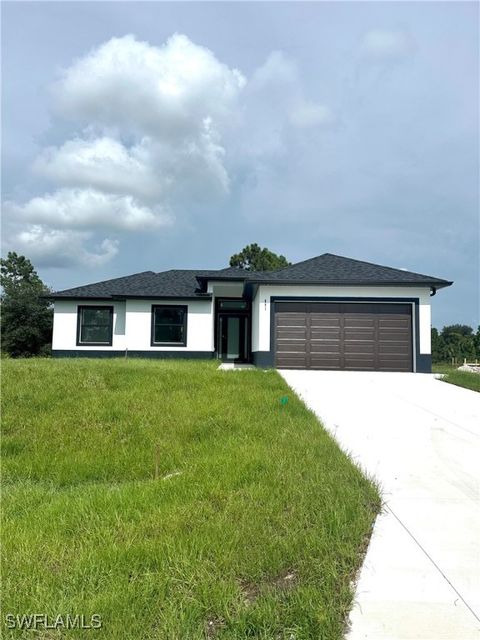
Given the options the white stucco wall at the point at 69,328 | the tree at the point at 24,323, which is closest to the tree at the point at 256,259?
the tree at the point at 24,323

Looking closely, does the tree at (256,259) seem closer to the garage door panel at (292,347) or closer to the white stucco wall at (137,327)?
the white stucco wall at (137,327)

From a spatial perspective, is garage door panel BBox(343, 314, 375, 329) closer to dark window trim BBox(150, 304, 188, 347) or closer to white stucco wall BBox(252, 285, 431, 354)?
white stucco wall BBox(252, 285, 431, 354)

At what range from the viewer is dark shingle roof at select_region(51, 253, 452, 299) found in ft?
46.6

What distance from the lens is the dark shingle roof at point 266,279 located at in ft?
46.6

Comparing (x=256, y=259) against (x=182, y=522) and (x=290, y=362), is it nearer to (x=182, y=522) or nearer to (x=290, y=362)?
(x=290, y=362)

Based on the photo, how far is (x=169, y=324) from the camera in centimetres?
1748

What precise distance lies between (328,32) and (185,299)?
35.0ft

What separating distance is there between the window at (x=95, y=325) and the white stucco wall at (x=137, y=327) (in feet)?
0.78

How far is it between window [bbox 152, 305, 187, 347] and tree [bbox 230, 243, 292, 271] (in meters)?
22.6

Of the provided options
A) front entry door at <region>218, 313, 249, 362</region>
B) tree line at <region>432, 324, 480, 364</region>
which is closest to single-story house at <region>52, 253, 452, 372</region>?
front entry door at <region>218, 313, 249, 362</region>

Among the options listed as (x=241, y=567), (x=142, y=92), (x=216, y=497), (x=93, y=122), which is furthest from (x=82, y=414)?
(x=93, y=122)

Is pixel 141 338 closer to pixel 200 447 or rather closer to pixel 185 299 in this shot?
pixel 185 299

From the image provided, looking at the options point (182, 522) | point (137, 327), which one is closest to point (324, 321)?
point (137, 327)

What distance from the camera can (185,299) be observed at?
56.3ft
